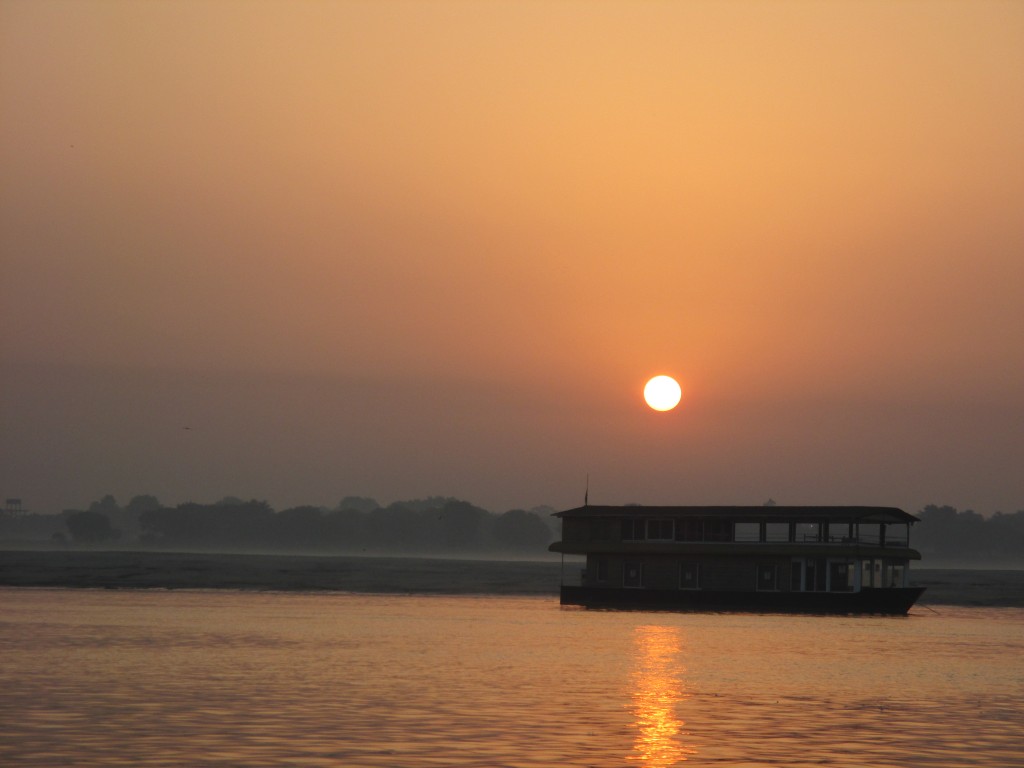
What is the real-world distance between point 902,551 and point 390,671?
5086 cm

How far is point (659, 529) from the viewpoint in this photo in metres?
91.0

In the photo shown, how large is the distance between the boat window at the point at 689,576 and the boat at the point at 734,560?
0.20 feet

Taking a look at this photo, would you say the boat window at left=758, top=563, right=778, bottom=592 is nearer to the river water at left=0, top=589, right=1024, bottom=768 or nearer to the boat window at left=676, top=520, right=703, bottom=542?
the boat window at left=676, top=520, right=703, bottom=542

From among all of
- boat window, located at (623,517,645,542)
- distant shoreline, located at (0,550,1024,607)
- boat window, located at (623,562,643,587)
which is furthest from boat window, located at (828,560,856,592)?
distant shoreline, located at (0,550,1024,607)

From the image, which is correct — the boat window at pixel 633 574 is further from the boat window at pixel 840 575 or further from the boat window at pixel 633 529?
the boat window at pixel 840 575

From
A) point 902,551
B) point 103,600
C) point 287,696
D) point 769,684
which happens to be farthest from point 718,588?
point 287,696

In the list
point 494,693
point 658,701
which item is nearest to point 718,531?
point 658,701

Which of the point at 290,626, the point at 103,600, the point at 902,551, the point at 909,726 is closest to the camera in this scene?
the point at 909,726

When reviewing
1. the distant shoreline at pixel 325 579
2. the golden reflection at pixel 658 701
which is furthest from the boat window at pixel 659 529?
the distant shoreline at pixel 325 579

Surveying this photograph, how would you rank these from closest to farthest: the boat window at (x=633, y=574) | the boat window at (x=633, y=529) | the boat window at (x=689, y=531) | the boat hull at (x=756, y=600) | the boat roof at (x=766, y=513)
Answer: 1. the boat roof at (x=766, y=513)
2. the boat hull at (x=756, y=600)
3. the boat window at (x=689, y=531)
4. the boat window at (x=633, y=574)
5. the boat window at (x=633, y=529)

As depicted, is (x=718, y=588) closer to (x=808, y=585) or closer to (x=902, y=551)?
(x=808, y=585)

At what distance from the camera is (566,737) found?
29.6 meters

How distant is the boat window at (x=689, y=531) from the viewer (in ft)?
296

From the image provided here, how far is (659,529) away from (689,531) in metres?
1.90
